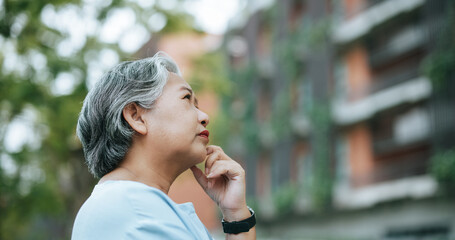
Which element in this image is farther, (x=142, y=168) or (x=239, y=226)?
(x=239, y=226)

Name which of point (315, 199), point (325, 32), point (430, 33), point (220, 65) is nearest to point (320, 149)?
point (315, 199)

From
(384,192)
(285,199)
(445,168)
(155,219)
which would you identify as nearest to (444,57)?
(445,168)

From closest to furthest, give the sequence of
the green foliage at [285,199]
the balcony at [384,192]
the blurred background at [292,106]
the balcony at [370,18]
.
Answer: the blurred background at [292,106], the balcony at [384,192], the balcony at [370,18], the green foliage at [285,199]

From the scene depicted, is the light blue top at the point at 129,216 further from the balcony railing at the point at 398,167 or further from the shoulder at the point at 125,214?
the balcony railing at the point at 398,167

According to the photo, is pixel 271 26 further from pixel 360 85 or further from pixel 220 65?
pixel 220 65

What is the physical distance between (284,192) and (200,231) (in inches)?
766

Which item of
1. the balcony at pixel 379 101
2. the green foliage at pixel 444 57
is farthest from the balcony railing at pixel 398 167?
the green foliage at pixel 444 57

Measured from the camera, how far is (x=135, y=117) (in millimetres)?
1630

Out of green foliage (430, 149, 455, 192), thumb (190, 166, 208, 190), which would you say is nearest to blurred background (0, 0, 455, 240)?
green foliage (430, 149, 455, 192)

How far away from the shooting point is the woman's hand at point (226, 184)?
178 centimetres

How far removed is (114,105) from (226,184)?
1.61 feet

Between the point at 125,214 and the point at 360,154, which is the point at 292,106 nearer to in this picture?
the point at 360,154

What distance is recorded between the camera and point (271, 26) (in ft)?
77.3

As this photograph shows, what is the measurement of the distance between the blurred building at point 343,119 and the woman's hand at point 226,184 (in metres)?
13.2
